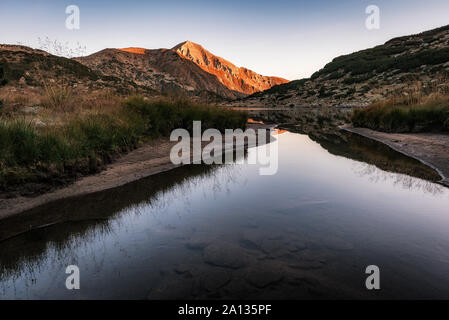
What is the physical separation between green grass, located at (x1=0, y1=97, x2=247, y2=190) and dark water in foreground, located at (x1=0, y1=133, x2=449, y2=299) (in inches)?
54.0

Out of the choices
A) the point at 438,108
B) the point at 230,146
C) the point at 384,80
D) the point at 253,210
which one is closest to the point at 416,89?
the point at 438,108

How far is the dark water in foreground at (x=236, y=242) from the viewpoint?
3.22m

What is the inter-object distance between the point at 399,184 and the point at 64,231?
8.46m

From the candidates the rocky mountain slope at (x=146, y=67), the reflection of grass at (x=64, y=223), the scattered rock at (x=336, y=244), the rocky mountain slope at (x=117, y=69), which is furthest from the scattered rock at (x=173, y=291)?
the rocky mountain slope at (x=146, y=67)

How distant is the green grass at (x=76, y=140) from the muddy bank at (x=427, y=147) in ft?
34.4

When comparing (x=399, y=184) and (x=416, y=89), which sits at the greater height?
(x=416, y=89)

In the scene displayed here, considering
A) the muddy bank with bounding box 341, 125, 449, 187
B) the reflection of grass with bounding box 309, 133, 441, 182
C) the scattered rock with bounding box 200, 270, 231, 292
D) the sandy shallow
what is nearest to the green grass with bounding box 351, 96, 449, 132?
the muddy bank with bounding box 341, 125, 449, 187

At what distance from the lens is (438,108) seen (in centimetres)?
1417

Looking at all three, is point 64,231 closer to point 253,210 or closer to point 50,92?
point 253,210

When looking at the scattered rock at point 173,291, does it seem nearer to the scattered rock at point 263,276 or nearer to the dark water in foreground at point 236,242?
the dark water in foreground at point 236,242

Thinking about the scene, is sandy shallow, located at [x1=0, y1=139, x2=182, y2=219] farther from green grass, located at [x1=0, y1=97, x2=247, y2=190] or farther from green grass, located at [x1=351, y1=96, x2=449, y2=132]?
green grass, located at [x1=351, y1=96, x2=449, y2=132]

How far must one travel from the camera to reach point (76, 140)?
305 inches

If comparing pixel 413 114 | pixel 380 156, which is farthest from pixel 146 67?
pixel 380 156
